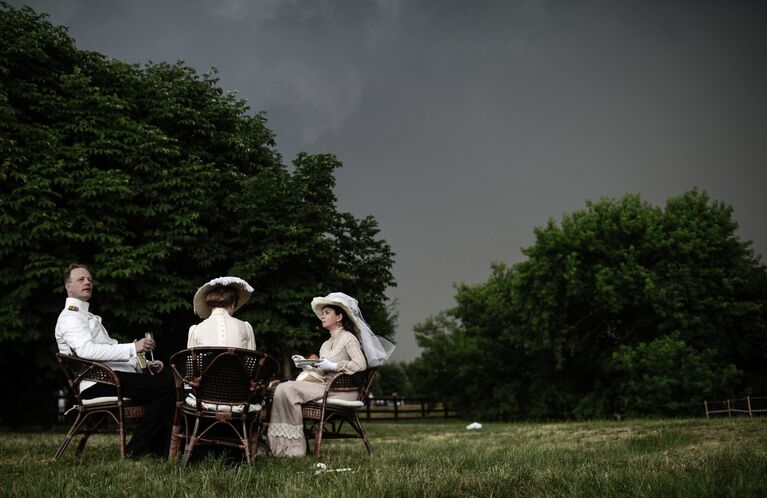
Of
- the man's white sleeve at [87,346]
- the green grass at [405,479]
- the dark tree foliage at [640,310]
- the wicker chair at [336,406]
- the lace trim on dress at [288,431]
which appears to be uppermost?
the dark tree foliage at [640,310]

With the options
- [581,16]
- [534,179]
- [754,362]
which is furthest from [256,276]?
[754,362]

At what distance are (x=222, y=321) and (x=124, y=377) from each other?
1260 millimetres

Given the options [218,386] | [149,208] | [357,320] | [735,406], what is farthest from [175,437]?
[735,406]

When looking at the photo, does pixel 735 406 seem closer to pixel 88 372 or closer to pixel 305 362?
pixel 305 362

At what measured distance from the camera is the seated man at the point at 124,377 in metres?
6.93

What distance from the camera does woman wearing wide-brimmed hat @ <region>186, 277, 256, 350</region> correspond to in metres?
6.73

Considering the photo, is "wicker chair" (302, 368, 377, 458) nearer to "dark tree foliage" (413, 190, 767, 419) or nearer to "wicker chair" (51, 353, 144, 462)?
"wicker chair" (51, 353, 144, 462)

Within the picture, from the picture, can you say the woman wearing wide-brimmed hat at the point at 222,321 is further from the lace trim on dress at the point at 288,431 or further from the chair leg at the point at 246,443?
the lace trim on dress at the point at 288,431

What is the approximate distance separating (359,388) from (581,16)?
19871mm

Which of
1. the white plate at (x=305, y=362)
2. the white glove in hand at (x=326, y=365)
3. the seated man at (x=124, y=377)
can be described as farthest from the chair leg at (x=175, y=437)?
the white glove in hand at (x=326, y=365)

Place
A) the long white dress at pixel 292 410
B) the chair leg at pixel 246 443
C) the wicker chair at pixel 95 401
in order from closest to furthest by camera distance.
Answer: the chair leg at pixel 246 443
the wicker chair at pixel 95 401
the long white dress at pixel 292 410

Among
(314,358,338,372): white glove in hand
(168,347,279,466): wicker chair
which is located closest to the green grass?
(168,347,279,466): wicker chair

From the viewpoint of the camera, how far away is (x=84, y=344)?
22.7ft

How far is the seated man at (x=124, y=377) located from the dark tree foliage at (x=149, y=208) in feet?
28.5
